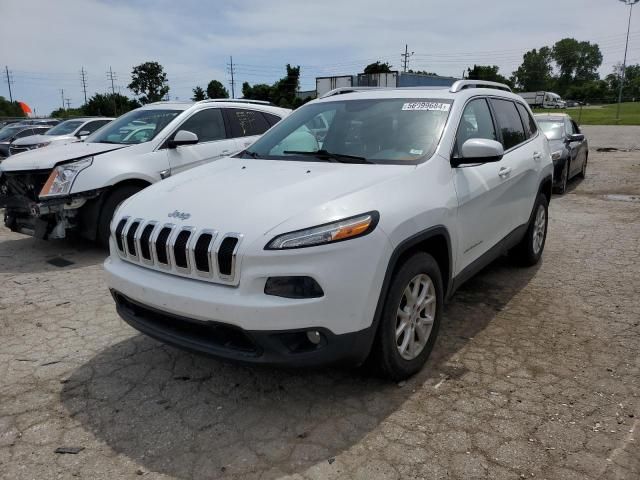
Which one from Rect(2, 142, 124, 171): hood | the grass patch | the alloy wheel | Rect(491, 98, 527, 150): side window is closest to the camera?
the alloy wheel

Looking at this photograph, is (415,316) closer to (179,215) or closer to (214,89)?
(179,215)

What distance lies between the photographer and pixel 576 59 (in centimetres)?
12900

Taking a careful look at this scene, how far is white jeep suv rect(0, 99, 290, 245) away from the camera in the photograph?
18.9ft

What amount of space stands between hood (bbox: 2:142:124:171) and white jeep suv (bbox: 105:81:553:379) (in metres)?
2.89

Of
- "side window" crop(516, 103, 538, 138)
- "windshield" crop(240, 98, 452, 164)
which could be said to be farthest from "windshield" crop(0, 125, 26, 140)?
"side window" crop(516, 103, 538, 138)

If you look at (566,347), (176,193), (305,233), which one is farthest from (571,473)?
(176,193)

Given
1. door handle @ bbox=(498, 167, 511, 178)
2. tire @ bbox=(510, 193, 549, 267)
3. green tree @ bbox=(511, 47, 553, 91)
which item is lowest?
tire @ bbox=(510, 193, 549, 267)

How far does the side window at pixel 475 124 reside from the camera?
3645mm

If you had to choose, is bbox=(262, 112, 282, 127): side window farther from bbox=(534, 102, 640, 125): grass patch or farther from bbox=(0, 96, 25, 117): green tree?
bbox=(0, 96, 25, 117): green tree

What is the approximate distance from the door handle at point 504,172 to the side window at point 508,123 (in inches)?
11.7

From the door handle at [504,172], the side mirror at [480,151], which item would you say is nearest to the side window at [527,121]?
the door handle at [504,172]

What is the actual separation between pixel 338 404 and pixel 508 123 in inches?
124

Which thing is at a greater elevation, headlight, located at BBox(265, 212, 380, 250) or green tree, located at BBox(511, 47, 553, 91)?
green tree, located at BBox(511, 47, 553, 91)

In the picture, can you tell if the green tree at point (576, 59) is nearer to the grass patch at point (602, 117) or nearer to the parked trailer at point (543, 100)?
the parked trailer at point (543, 100)
